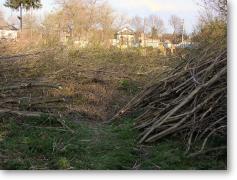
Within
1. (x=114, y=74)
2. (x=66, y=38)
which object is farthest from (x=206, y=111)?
(x=66, y=38)

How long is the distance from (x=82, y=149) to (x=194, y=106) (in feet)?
4.00

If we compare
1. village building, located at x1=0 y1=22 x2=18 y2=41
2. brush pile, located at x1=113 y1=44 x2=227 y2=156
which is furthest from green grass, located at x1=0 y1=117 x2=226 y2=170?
village building, located at x1=0 y1=22 x2=18 y2=41

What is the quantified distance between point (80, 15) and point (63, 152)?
549 centimetres

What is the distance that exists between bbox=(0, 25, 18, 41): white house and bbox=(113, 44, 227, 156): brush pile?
3362 millimetres

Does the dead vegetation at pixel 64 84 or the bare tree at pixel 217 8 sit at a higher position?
the bare tree at pixel 217 8

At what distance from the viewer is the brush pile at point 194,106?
407 cm

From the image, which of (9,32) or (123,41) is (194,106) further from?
(123,41)

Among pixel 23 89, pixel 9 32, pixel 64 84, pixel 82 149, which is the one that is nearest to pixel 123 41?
pixel 9 32

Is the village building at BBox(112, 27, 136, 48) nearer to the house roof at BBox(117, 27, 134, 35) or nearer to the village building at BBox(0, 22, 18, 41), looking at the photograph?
the house roof at BBox(117, 27, 134, 35)

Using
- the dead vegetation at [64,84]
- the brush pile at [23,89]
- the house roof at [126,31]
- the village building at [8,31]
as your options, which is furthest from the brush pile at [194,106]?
the house roof at [126,31]

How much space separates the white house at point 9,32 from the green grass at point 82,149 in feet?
9.44

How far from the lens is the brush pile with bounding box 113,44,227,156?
4074 millimetres

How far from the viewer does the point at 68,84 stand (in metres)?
6.62

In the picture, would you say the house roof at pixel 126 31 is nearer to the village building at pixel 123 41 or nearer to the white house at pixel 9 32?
the village building at pixel 123 41
